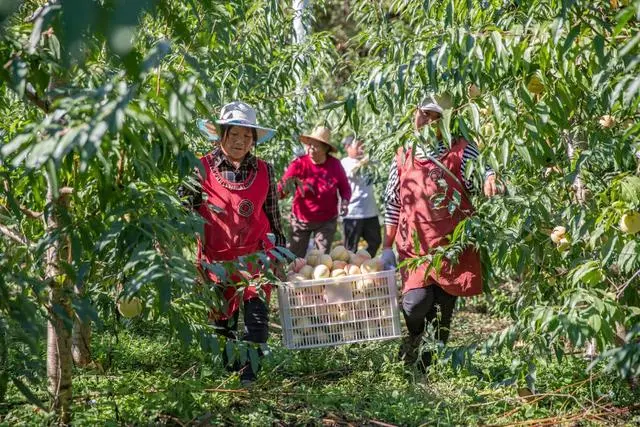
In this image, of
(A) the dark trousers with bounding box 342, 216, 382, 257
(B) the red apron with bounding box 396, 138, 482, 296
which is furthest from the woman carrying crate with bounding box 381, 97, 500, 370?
(A) the dark trousers with bounding box 342, 216, 382, 257

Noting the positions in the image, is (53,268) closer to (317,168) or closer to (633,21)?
(633,21)

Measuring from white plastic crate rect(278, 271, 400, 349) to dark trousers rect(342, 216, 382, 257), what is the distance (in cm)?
409

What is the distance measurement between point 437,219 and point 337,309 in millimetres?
696

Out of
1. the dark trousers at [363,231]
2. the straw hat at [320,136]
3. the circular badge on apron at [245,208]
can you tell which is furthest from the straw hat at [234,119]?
the dark trousers at [363,231]

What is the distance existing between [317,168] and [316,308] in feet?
11.0

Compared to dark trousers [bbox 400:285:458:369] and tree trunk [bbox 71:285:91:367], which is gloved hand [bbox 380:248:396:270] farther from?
tree trunk [bbox 71:285:91:367]

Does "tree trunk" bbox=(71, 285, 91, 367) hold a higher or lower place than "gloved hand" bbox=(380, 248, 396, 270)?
lower

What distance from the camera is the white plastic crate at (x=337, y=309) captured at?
452cm

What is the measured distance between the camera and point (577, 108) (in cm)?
379

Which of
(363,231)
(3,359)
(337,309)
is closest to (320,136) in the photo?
(363,231)

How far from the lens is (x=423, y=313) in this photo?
4.66 m

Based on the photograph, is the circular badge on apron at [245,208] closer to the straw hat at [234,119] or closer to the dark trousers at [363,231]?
the straw hat at [234,119]

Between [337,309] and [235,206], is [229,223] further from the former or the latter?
[337,309]

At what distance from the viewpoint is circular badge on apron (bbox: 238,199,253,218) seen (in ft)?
15.1
